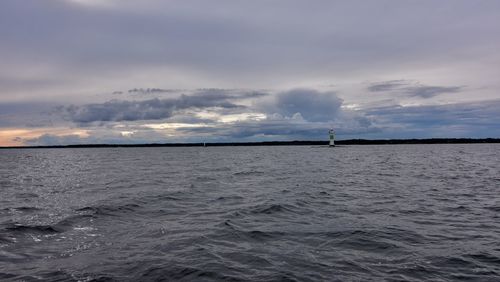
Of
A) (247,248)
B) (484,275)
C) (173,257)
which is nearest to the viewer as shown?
(484,275)

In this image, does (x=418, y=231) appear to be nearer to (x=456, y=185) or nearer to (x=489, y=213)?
(x=489, y=213)

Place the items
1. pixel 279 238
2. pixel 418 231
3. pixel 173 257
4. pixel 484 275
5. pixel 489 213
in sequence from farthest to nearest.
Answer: pixel 489 213 → pixel 418 231 → pixel 279 238 → pixel 173 257 → pixel 484 275

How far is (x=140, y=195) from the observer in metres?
28.0

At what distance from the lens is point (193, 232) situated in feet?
53.0

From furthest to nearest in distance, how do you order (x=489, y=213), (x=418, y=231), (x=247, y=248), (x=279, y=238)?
1. (x=489, y=213)
2. (x=418, y=231)
3. (x=279, y=238)
4. (x=247, y=248)

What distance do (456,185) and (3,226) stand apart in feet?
112

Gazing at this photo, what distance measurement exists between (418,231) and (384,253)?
415 centimetres

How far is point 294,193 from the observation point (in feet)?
92.3

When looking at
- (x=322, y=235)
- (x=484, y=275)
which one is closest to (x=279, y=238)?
(x=322, y=235)

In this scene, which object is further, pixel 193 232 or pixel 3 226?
pixel 3 226

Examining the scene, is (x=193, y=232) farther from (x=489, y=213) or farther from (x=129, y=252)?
(x=489, y=213)

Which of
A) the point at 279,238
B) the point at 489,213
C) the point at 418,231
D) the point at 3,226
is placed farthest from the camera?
the point at 489,213

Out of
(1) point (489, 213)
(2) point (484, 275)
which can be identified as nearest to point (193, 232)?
(2) point (484, 275)

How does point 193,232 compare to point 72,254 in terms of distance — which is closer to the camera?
point 72,254
